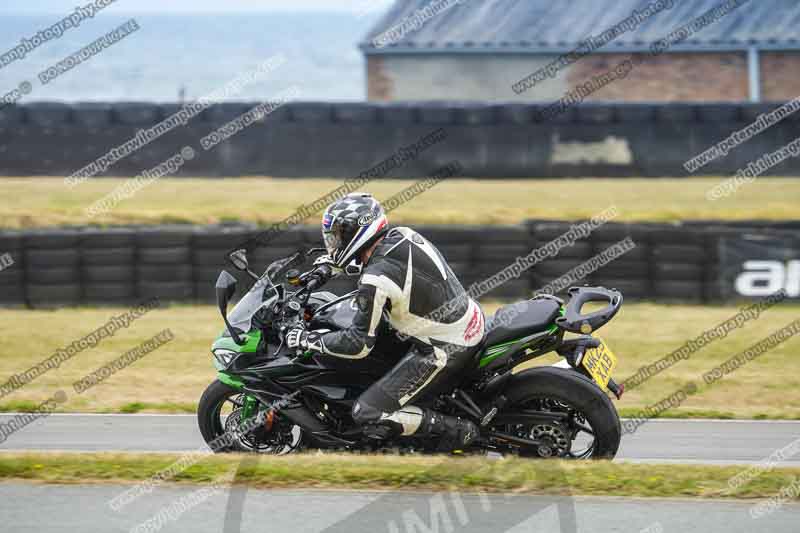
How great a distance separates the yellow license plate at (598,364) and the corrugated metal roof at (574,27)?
70.1 ft

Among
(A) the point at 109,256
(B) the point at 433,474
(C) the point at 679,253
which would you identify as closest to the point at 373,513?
(B) the point at 433,474

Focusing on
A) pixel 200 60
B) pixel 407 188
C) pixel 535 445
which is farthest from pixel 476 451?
pixel 200 60

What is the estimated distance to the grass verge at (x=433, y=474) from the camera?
5402 millimetres

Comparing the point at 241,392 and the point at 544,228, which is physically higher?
the point at 544,228

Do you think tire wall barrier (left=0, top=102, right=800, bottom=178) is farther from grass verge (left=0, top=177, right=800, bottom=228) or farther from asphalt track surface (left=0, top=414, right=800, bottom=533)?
asphalt track surface (left=0, top=414, right=800, bottom=533)

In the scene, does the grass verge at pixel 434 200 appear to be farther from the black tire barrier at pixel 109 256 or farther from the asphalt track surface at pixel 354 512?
the asphalt track surface at pixel 354 512

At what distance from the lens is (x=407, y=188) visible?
17109mm

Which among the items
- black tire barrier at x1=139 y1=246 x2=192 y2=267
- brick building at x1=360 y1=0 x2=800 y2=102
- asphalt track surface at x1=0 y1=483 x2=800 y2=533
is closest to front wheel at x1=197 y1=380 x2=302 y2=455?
asphalt track surface at x1=0 y1=483 x2=800 y2=533

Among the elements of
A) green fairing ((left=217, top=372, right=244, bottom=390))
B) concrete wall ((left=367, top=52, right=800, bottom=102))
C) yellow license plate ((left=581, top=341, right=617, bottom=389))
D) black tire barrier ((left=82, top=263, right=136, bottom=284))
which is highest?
concrete wall ((left=367, top=52, right=800, bottom=102))

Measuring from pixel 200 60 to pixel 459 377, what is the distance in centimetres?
5213

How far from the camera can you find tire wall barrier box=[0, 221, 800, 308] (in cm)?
1261

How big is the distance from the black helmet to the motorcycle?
0.85 ft

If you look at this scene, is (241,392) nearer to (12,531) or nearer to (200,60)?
(12,531)

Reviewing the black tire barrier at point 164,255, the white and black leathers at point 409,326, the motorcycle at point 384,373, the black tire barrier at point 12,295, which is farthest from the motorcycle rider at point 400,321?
the black tire barrier at point 12,295
